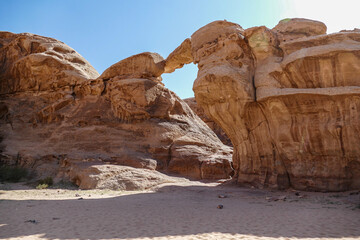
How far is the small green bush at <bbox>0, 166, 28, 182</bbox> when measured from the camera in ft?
48.0

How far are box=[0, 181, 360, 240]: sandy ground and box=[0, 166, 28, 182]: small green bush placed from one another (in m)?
6.92

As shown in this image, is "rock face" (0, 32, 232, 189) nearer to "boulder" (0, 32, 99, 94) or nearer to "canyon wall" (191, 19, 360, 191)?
"boulder" (0, 32, 99, 94)

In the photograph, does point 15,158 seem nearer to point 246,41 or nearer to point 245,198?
point 245,198

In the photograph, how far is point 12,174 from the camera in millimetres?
14789

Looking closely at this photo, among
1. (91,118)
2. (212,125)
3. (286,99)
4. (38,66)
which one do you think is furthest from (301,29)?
(212,125)

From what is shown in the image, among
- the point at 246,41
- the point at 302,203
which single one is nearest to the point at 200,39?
the point at 246,41

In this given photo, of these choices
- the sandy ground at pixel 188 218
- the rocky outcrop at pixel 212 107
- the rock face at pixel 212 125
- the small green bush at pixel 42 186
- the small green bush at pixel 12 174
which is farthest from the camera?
the rock face at pixel 212 125

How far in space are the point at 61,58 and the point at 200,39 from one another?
41.0 ft

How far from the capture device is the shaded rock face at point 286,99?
10.4 meters

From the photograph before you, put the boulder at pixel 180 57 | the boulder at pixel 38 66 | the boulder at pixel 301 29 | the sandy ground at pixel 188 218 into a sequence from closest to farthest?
the sandy ground at pixel 188 218, the boulder at pixel 301 29, the boulder at pixel 180 57, the boulder at pixel 38 66

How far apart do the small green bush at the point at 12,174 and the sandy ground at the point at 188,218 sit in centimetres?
692

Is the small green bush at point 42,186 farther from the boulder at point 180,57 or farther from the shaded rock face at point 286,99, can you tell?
the boulder at point 180,57

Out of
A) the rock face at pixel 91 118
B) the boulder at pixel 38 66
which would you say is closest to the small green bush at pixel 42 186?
the rock face at pixel 91 118

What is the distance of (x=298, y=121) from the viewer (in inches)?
452
